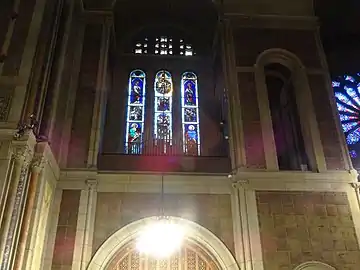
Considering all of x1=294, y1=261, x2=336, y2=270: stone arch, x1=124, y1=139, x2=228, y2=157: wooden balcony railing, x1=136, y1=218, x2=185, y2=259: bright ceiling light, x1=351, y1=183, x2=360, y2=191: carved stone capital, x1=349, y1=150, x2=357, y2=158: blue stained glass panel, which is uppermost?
x1=349, y1=150, x2=357, y2=158: blue stained glass panel

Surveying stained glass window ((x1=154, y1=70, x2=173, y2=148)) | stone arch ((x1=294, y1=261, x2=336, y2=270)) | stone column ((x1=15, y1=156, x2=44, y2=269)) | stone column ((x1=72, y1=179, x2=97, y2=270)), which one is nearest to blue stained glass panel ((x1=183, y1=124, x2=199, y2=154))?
stained glass window ((x1=154, y1=70, x2=173, y2=148))

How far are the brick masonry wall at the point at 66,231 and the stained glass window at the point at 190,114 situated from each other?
2.99m

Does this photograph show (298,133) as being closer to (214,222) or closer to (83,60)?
(214,222)

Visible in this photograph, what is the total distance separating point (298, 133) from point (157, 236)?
400 cm

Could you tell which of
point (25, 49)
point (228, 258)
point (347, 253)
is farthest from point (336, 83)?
point (25, 49)

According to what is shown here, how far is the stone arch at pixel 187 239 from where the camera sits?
675 cm

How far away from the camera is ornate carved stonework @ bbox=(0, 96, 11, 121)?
6367 millimetres

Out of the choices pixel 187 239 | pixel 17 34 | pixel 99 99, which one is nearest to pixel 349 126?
pixel 187 239

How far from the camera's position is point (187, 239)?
23.2 feet

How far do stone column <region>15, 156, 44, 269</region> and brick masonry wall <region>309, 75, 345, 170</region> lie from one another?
5.06m

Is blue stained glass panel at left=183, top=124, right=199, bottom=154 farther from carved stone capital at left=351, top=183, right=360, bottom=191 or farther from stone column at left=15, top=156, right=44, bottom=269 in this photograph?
stone column at left=15, top=156, right=44, bottom=269

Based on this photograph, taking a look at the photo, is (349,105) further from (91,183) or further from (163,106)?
(91,183)

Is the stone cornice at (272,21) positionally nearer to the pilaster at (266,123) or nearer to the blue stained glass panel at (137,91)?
the pilaster at (266,123)

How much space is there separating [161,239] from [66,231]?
Answer: 160cm
